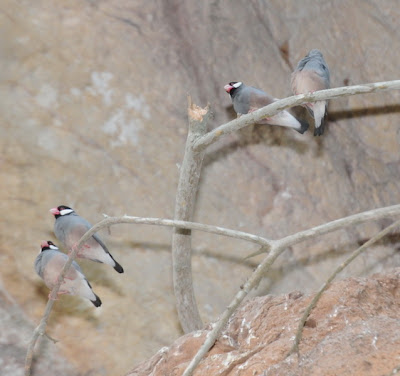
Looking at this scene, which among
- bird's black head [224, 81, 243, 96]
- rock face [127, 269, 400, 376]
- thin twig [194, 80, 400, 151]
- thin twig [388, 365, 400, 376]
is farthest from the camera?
bird's black head [224, 81, 243, 96]

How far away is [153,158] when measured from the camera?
Result: 15.7ft

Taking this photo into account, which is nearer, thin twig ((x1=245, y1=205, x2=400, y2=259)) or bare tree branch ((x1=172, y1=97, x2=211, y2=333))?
thin twig ((x1=245, y1=205, x2=400, y2=259))

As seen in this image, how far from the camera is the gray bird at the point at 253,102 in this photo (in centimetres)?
433

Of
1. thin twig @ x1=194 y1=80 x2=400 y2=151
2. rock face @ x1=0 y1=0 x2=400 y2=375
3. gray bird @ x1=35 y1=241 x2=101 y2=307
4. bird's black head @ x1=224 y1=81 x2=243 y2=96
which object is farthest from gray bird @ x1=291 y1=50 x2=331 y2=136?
gray bird @ x1=35 y1=241 x2=101 y2=307

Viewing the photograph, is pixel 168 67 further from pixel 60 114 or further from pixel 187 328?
pixel 187 328

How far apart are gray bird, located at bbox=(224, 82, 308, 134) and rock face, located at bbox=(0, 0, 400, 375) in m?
0.61

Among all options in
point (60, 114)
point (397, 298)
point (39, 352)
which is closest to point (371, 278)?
point (397, 298)

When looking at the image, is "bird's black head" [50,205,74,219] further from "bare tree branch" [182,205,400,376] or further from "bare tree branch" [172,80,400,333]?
"bare tree branch" [182,205,400,376]

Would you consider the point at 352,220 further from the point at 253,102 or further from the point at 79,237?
the point at 253,102

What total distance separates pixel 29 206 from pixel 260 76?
80.8 inches

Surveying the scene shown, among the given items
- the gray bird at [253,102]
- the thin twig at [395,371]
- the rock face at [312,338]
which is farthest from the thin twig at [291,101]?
the thin twig at [395,371]

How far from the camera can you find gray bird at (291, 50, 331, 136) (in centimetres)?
429

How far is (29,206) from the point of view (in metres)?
4.37

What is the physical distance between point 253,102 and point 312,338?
7.21ft
